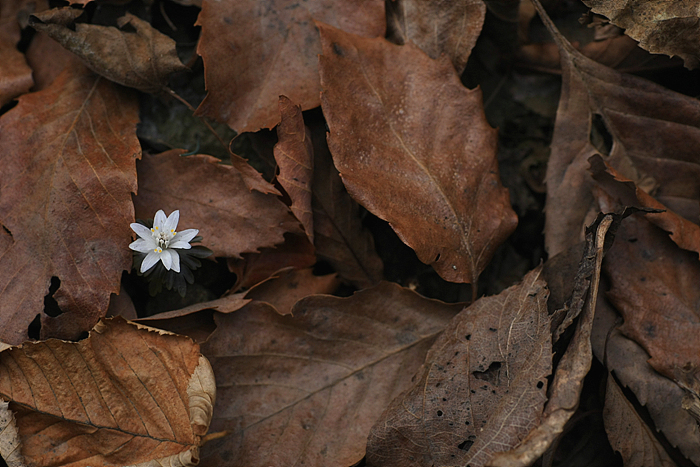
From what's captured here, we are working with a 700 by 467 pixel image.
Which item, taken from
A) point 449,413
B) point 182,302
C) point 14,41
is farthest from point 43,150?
point 449,413

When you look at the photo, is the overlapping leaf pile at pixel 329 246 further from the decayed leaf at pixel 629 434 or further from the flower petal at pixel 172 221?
the flower petal at pixel 172 221

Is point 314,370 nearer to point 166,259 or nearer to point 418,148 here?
point 166,259

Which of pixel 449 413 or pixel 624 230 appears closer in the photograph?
pixel 449 413

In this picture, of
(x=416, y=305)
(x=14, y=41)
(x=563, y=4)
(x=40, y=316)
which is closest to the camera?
(x=40, y=316)

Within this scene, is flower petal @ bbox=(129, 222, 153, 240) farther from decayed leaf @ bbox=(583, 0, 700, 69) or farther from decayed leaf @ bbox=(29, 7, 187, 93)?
decayed leaf @ bbox=(583, 0, 700, 69)

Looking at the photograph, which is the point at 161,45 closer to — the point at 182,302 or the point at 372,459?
the point at 182,302
